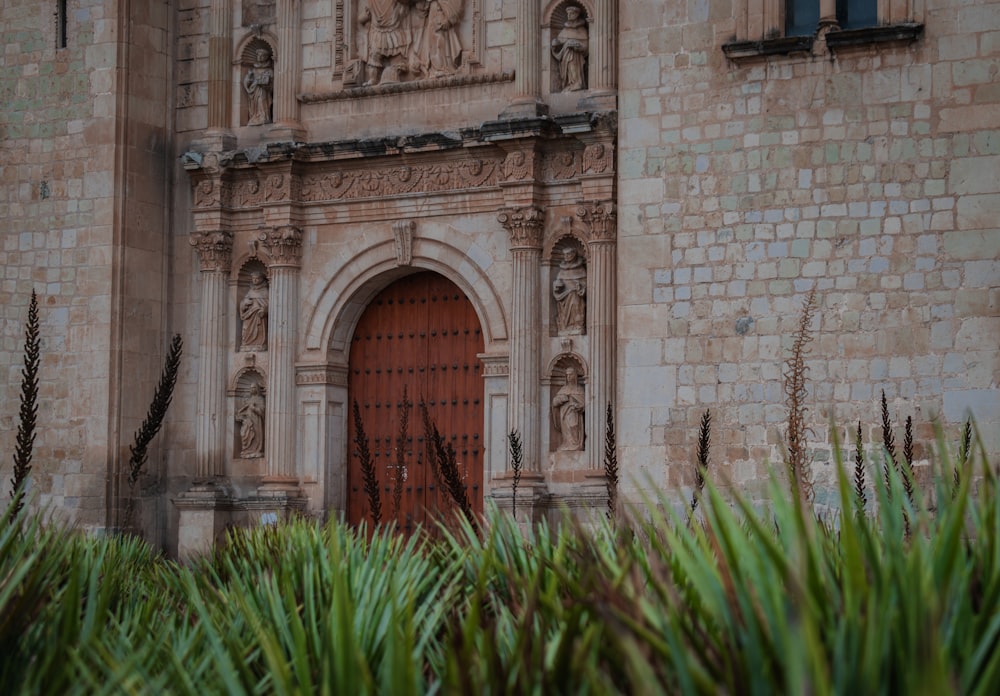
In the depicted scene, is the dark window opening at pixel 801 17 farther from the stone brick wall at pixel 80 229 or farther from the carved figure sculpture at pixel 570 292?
the stone brick wall at pixel 80 229

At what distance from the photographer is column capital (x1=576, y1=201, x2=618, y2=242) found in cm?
1356

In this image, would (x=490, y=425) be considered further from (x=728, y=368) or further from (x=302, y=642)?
(x=302, y=642)

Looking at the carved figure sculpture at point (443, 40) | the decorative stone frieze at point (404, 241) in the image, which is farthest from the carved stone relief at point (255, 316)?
the carved figure sculpture at point (443, 40)

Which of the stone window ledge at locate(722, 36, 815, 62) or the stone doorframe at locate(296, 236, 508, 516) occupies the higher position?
the stone window ledge at locate(722, 36, 815, 62)

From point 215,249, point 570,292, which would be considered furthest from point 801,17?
point 215,249

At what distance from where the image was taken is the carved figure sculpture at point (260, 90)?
50.6 ft

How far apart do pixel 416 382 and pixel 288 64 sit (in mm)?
3309

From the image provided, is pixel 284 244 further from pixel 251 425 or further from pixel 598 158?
pixel 598 158

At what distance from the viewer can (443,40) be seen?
14562 millimetres

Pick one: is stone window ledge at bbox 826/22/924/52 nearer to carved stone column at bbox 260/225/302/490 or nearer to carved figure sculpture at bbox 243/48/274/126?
carved stone column at bbox 260/225/302/490

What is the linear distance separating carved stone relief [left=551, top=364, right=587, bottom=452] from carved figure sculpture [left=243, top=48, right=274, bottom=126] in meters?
4.12

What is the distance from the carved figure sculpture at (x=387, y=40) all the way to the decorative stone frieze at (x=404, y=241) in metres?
1.38

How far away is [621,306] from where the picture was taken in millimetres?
12594

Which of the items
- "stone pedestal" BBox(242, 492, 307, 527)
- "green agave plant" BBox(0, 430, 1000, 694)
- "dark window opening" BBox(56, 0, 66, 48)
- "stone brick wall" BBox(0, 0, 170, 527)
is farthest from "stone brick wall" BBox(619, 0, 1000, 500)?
"green agave plant" BBox(0, 430, 1000, 694)
